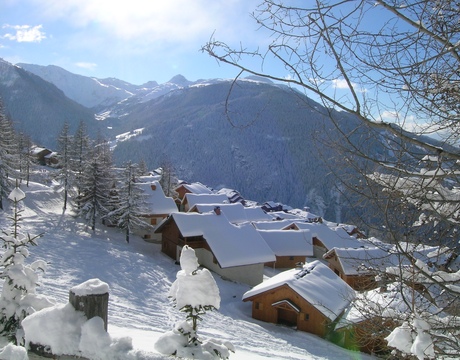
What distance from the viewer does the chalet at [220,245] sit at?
25.0 m

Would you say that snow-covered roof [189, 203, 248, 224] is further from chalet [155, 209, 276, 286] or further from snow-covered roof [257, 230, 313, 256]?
chalet [155, 209, 276, 286]

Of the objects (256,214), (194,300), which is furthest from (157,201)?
(194,300)

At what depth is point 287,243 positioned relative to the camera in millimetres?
32812

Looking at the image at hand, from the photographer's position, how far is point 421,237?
10.8 ft

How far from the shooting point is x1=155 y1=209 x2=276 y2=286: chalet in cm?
2497

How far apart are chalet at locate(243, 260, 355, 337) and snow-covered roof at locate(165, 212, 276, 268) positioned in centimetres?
516

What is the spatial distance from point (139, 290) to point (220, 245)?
8.47 m

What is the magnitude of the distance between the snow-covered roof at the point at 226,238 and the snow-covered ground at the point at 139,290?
1.91 metres

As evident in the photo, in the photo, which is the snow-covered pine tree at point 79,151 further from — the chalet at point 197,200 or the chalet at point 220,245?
the chalet at point 197,200

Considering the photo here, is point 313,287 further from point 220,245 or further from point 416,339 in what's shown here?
point 416,339

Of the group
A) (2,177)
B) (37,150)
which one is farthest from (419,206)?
(37,150)

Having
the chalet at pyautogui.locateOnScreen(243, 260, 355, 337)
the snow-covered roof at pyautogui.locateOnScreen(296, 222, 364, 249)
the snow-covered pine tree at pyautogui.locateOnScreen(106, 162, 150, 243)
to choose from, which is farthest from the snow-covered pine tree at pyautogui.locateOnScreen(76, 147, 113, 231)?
the snow-covered roof at pyautogui.locateOnScreen(296, 222, 364, 249)

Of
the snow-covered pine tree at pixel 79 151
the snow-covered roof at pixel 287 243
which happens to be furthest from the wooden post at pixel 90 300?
the snow-covered pine tree at pixel 79 151

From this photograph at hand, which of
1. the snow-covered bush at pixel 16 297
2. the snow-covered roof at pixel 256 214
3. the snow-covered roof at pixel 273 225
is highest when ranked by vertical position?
the snow-covered bush at pixel 16 297
